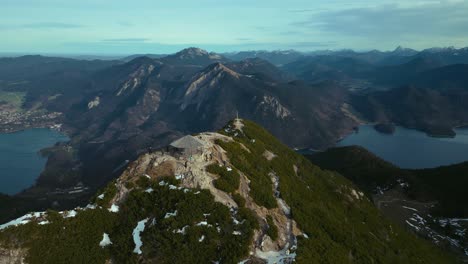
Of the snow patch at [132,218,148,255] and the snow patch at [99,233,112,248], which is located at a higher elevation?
the snow patch at [132,218,148,255]

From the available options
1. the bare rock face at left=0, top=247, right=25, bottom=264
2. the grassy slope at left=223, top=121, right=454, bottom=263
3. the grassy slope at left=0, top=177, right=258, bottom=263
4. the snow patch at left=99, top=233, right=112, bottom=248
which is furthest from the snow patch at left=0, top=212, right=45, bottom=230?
the grassy slope at left=223, top=121, right=454, bottom=263

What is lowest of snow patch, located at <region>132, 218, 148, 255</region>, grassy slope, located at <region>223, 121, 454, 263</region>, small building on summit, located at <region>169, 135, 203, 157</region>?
grassy slope, located at <region>223, 121, 454, 263</region>

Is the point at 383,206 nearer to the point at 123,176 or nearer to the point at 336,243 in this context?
the point at 336,243

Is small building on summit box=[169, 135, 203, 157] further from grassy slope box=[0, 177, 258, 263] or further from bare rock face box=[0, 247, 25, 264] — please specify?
bare rock face box=[0, 247, 25, 264]

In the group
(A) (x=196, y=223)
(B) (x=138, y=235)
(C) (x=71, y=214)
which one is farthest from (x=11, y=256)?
(A) (x=196, y=223)

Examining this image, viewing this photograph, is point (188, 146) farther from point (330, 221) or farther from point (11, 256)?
point (11, 256)

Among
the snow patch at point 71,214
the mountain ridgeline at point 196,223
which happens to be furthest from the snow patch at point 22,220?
the snow patch at point 71,214
